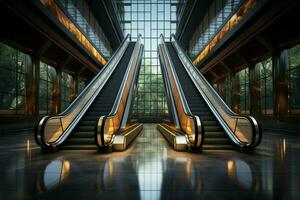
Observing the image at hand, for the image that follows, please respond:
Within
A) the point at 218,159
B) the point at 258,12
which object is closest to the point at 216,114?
the point at 218,159

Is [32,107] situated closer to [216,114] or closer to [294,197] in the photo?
[216,114]

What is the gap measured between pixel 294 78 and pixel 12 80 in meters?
16.5

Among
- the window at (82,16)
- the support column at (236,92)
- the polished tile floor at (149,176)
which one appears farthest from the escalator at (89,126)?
the support column at (236,92)

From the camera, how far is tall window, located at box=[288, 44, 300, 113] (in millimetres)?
14523

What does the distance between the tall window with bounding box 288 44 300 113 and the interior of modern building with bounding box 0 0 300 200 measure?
0.06 meters

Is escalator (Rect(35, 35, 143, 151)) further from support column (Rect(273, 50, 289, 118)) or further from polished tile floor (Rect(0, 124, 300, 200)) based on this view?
support column (Rect(273, 50, 289, 118))

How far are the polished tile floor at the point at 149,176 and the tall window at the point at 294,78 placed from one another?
9167 mm

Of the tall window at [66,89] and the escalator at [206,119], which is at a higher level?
the tall window at [66,89]

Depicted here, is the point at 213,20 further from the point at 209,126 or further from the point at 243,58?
the point at 209,126

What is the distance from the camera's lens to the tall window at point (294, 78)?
14.5 meters

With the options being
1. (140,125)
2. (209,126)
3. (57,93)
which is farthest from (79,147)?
(57,93)

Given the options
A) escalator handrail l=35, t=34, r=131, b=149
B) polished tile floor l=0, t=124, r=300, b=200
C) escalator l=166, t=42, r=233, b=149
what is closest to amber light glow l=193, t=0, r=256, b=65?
escalator l=166, t=42, r=233, b=149

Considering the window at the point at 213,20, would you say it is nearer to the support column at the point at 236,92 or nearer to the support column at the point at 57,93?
the support column at the point at 236,92

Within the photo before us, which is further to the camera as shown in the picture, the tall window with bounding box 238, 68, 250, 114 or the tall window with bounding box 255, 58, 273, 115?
the tall window with bounding box 238, 68, 250, 114
